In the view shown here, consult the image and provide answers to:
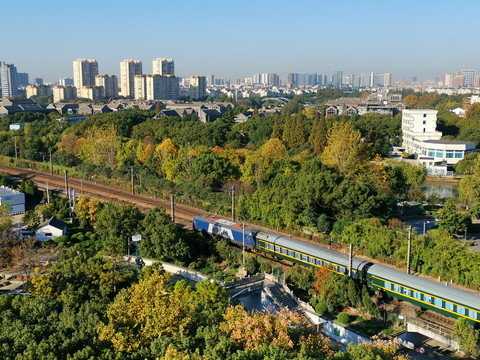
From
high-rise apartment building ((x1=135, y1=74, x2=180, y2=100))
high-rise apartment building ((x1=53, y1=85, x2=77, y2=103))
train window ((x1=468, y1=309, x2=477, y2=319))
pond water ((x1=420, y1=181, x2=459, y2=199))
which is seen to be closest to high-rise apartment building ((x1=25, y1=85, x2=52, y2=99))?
high-rise apartment building ((x1=53, y1=85, x2=77, y2=103))

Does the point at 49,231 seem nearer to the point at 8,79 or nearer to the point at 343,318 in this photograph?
the point at 343,318

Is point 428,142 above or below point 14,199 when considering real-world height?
above

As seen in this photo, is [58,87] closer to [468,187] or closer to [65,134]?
[65,134]

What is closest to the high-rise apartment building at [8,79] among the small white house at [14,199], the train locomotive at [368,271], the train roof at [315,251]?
the small white house at [14,199]

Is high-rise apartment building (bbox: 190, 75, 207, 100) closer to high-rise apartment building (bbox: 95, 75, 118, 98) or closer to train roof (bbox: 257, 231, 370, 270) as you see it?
high-rise apartment building (bbox: 95, 75, 118, 98)

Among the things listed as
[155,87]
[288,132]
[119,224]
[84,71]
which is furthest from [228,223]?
[84,71]
